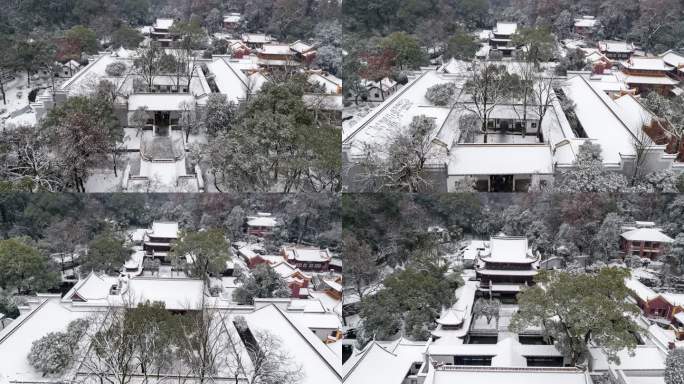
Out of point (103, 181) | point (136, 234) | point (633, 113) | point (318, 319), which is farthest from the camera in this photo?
point (136, 234)

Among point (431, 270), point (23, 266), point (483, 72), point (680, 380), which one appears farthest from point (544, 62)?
point (23, 266)

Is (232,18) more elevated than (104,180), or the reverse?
(232,18)

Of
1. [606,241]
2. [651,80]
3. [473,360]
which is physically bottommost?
[473,360]

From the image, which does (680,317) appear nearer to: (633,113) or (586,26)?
(633,113)

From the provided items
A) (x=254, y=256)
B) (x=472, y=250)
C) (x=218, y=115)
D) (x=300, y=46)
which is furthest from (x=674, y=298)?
(x=300, y=46)

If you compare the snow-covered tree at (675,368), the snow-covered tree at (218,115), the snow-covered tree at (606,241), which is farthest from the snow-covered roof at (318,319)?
the snow-covered tree at (606,241)

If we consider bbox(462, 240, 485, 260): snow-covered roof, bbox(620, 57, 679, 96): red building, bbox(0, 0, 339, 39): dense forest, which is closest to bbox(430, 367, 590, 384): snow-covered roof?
bbox(462, 240, 485, 260): snow-covered roof
